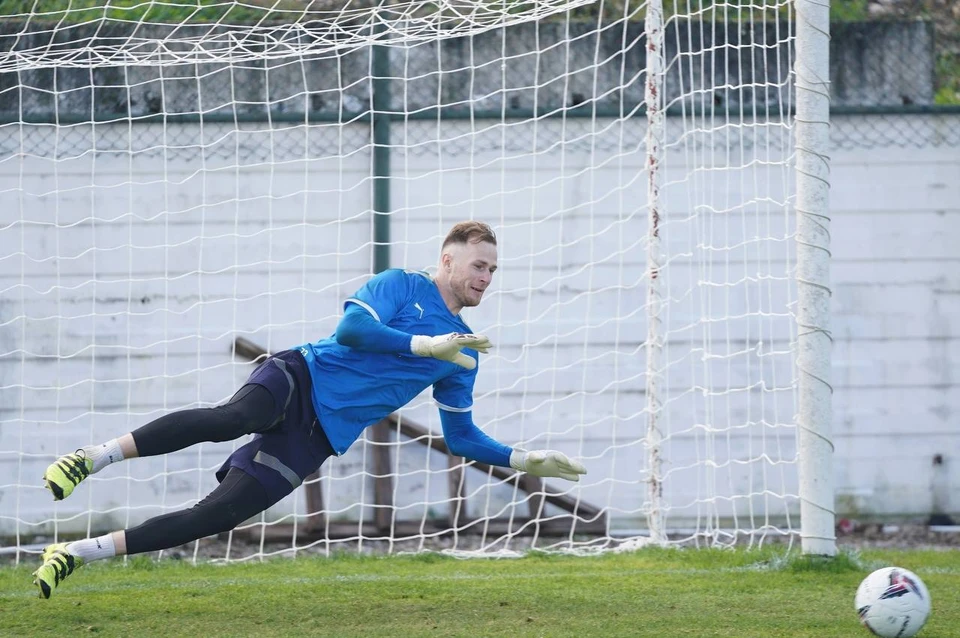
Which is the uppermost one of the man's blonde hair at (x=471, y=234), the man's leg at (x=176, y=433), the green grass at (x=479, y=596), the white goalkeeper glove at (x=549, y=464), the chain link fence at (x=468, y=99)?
the chain link fence at (x=468, y=99)

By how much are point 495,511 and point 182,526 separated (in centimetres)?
379

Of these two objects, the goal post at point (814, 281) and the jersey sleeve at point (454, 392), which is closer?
the jersey sleeve at point (454, 392)

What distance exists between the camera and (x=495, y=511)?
8086mm

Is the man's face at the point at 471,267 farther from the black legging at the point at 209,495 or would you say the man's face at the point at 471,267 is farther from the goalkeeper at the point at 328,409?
the black legging at the point at 209,495

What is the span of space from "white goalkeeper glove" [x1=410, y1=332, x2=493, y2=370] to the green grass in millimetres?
1047

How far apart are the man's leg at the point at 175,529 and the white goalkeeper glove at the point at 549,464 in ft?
3.50

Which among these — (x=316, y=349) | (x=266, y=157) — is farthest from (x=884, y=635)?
(x=266, y=157)

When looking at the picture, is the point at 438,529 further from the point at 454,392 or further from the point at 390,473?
the point at 454,392

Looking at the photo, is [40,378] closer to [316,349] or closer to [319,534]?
[319,534]

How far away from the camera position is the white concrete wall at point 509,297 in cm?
790

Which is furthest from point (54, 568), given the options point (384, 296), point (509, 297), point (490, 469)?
point (509, 297)

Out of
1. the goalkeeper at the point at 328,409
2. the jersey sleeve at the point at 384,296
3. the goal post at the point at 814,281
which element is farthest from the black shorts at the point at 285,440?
the goal post at the point at 814,281

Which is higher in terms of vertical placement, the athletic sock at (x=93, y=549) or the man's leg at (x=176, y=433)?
the man's leg at (x=176, y=433)

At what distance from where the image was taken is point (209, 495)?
4.60 m
